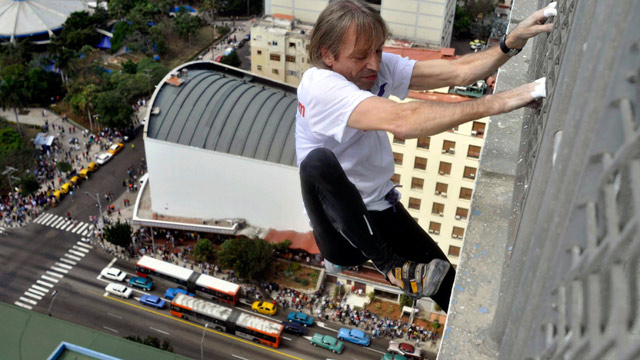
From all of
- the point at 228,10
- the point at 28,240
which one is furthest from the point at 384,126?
the point at 228,10

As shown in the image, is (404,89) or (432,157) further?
(432,157)

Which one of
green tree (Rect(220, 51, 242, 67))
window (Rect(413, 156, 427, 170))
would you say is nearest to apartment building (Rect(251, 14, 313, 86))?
green tree (Rect(220, 51, 242, 67))

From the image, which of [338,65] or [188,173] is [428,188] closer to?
[188,173]

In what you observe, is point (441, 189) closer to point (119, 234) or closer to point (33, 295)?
point (119, 234)

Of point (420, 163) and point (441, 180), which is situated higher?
point (420, 163)

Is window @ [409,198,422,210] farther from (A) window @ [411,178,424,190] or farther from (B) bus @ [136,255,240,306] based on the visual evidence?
(B) bus @ [136,255,240,306]

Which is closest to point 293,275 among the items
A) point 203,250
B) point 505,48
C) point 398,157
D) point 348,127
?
point 203,250

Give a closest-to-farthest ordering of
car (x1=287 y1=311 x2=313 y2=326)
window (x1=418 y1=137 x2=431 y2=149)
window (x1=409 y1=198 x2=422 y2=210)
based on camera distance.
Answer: window (x1=418 y1=137 x2=431 y2=149) < window (x1=409 y1=198 x2=422 y2=210) < car (x1=287 y1=311 x2=313 y2=326)
